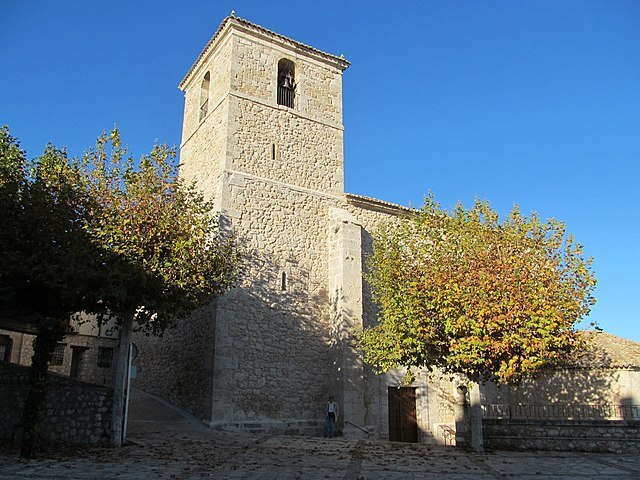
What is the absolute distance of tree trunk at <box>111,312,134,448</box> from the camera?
1107cm

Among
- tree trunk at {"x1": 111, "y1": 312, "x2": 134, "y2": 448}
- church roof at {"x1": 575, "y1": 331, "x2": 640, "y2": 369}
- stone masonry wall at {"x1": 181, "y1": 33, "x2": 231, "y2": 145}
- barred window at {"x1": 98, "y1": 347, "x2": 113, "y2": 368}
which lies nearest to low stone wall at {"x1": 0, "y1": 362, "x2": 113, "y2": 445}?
tree trunk at {"x1": 111, "y1": 312, "x2": 134, "y2": 448}

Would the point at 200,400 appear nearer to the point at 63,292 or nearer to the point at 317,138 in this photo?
the point at 63,292

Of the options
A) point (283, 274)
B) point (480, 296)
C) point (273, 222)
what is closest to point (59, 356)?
point (283, 274)

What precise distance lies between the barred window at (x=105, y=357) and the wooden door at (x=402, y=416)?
14008 millimetres

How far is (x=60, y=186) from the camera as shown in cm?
1134

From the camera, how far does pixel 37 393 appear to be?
950 centimetres

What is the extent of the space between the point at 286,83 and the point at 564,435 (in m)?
14.0

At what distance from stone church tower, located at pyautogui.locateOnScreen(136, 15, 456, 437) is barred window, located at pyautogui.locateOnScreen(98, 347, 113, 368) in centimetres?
576

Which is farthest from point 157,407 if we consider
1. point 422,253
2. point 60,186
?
point 422,253

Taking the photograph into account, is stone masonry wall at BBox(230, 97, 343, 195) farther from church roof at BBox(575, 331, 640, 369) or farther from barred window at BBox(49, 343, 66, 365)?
barred window at BBox(49, 343, 66, 365)

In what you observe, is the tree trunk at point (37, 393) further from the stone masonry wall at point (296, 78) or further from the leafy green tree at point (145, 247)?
the stone masonry wall at point (296, 78)

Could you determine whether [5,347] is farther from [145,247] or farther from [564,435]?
[564,435]

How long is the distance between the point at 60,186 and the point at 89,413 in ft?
15.8

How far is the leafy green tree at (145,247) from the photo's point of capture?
1095cm
